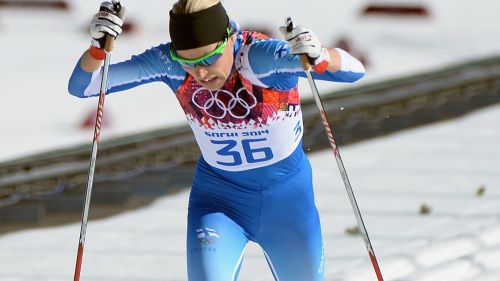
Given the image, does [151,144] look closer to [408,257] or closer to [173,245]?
[173,245]

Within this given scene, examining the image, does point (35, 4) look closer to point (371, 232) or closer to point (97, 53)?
point (371, 232)

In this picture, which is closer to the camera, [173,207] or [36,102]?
[173,207]

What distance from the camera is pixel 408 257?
19.2 ft

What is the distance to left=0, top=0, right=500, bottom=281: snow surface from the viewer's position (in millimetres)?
5879

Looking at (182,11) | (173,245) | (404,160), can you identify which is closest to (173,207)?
(173,245)

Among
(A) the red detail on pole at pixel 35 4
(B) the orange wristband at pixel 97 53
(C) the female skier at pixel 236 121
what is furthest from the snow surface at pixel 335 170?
(B) the orange wristband at pixel 97 53

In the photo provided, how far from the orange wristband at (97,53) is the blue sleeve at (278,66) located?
0.51 m

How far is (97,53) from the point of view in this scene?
13.2 feet

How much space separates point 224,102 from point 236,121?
81mm

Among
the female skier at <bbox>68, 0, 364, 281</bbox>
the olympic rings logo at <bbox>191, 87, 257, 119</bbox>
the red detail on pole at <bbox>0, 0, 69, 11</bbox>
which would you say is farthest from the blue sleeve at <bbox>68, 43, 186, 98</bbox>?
the red detail on pole at <bbox>0, 0, 69, 11</bbox>

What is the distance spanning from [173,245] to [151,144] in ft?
6.91

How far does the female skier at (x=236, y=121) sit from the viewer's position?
384 centimetres

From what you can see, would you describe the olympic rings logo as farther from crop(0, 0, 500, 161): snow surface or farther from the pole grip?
crop(0, 0, 500, 161): snow surface

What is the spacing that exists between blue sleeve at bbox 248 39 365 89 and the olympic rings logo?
0.28 ft
